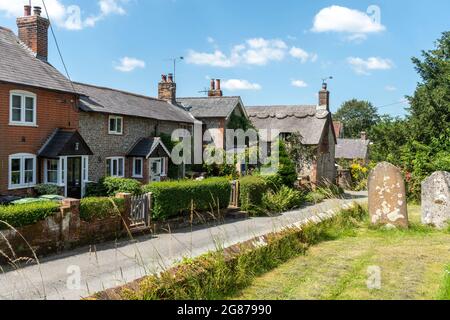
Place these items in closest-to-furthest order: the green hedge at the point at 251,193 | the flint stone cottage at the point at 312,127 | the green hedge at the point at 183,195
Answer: the green hedge at the point at 183,195 < the green hedge at the point at 251,193 < the flint stone cottage at the point at 312,127

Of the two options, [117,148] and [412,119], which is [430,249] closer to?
[412,119]

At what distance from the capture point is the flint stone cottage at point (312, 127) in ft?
114

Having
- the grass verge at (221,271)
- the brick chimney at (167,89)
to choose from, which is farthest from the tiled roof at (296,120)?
the grass verge at (221,271)

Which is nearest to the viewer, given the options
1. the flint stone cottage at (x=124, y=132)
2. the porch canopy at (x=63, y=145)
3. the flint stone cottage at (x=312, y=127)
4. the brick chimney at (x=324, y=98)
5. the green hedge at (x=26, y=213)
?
the green hedge at (x=26, y=213)

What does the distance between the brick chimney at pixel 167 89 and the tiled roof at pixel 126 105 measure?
0.90m

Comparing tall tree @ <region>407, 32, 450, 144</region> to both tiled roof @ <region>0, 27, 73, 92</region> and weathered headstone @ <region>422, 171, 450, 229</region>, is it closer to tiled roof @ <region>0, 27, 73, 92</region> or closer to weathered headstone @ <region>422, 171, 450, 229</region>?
weathered headstone @ <region>422, 171, 450, 229</region>

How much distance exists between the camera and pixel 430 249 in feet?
36.3

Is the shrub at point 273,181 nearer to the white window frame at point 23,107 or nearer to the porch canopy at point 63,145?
the porch canopy at point 63,145

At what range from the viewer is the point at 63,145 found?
67.0ft

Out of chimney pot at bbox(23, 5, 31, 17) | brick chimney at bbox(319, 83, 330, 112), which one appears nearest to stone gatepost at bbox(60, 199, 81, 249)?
chimney pot at bbox(23, 5, 31, 17)

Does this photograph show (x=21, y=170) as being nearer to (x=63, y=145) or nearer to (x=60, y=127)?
(x=63, y=145)

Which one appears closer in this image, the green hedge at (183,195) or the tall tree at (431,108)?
the green hedge at (183,195)

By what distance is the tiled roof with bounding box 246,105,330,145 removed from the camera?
35344mm
